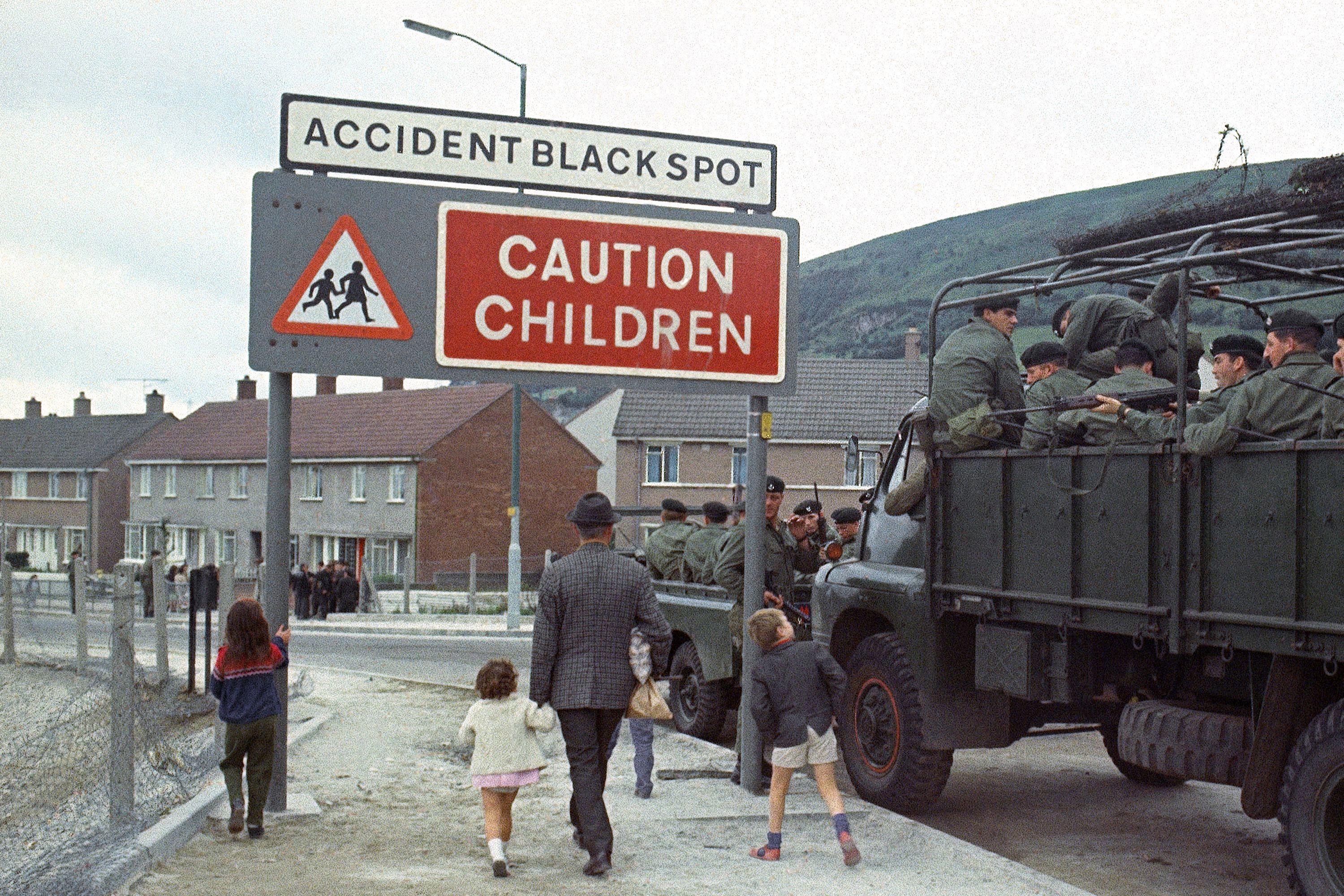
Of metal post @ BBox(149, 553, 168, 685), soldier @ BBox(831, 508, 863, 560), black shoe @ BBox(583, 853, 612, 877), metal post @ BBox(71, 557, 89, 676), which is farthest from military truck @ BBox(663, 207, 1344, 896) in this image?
metal post @ BBox(71, 557, 89, 676)

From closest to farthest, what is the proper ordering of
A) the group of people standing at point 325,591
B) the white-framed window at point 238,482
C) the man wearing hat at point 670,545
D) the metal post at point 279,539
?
the metal post at point 279,539, the man wearing hat at point 670,545, the group of people standing at point 325,591, the white-framed window at point 238,482

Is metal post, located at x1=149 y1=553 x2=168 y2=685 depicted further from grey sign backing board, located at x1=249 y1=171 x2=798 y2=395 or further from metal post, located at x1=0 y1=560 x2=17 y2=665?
grey sign backing board, located at x1=249 y1=171 x2=798 y2=395

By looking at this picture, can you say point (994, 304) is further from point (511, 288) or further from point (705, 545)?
point (705, 545)

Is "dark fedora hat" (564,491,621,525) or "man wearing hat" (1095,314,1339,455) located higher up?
"man wearing hat" (1095,314,1339,455)

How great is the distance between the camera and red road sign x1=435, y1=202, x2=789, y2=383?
823 cm

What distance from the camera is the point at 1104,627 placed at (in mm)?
6926

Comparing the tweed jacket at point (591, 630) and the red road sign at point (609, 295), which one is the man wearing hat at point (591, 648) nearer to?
the tweed jacket at point (591, 630)

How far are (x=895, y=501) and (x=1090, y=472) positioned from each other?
7.15 feet

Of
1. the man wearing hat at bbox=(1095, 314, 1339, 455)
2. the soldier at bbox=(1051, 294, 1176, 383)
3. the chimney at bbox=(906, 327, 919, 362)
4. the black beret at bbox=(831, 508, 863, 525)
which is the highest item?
the chimney at bbox=(906, 327, 919, 362)

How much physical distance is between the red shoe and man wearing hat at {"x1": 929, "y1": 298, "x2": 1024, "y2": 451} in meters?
2.43

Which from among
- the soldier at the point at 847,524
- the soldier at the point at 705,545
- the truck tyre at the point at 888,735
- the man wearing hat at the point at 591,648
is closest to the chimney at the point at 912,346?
the soldier at the point at 705,545

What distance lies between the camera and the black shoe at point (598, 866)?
6.80m

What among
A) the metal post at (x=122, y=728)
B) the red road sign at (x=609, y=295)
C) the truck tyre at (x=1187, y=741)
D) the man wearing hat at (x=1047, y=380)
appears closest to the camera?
the truck tyre at (x=1187, y=741)

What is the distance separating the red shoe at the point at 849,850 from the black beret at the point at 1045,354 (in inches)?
117
